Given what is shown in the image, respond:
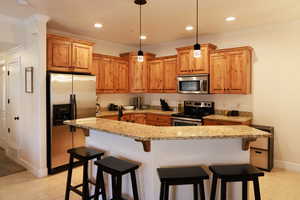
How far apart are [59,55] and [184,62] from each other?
2735mm

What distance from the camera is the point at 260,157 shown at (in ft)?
12.7

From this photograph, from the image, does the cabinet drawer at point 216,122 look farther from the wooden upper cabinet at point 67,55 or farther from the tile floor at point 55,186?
the wooden upper cabinet at point 67,55

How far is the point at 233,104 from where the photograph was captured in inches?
179

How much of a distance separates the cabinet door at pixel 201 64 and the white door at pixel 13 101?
3.72m

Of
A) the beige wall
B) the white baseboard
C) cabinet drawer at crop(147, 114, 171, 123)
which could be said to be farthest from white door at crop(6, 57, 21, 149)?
the white baseboard

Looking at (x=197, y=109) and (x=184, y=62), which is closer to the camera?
(x=184, y=62)

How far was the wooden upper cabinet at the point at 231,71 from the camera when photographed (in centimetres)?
409

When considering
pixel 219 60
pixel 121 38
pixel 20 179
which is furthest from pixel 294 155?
pixel 20 179

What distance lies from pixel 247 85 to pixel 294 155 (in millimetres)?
1605

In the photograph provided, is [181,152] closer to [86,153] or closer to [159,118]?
[86,153]

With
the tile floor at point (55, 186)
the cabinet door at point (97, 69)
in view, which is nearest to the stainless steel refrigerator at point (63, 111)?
the tile floor at point (55, 186)

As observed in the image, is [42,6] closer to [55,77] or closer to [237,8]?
[55,77]

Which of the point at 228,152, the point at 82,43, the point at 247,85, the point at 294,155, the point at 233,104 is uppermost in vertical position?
the point at 82,43

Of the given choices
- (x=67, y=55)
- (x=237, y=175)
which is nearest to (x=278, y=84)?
(x=237, y=175)
